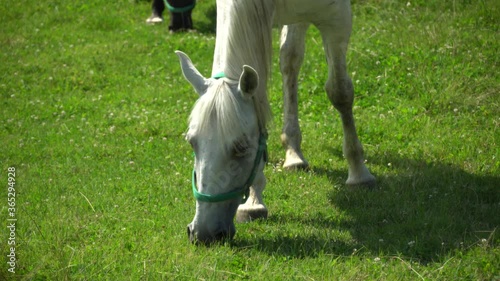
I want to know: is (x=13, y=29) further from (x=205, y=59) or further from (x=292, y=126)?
(x=292, y=126)

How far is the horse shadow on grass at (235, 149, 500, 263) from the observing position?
456 cm

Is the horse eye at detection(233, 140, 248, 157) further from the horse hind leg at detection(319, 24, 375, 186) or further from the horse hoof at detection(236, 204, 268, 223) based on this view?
the horse hind leg at detection(319, 24, 375, 186)

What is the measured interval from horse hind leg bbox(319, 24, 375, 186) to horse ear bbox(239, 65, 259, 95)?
59.5 inches

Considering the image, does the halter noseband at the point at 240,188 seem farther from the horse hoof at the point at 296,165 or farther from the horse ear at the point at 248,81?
the horse hoof at the point at 296,165

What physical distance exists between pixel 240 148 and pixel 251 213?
3.10 feet

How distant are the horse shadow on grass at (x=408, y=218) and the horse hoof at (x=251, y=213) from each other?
0.08 m

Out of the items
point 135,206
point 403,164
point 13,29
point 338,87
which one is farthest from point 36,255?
point 13,29

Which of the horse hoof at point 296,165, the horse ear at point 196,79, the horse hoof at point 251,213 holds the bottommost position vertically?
the horse hoof at point 296,165

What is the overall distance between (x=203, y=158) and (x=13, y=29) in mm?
8408

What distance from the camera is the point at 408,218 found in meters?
5.05

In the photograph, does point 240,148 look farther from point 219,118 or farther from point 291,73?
point 291,73

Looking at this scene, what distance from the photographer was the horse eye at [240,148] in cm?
432

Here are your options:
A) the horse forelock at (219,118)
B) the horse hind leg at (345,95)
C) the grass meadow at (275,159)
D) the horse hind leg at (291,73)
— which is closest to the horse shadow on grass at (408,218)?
the grass meadow at (275,159)

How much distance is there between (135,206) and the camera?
5.53m
